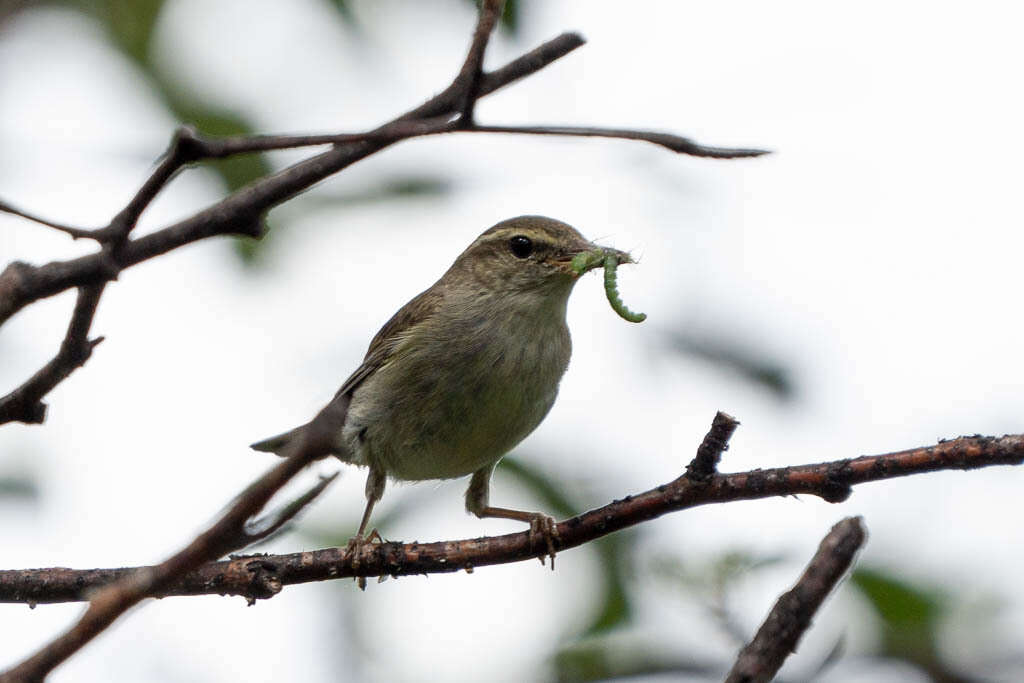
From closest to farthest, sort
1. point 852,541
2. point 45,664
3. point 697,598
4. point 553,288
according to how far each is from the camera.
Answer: point 45,664, point 852,541, point 697,598, point 553,288

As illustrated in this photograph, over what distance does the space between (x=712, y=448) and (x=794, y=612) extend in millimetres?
928

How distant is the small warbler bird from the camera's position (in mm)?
5203

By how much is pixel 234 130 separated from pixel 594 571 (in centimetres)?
225

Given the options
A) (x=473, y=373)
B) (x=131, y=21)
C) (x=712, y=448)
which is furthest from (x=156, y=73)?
(x=712, y=448)

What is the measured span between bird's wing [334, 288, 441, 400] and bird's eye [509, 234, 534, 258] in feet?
1.44

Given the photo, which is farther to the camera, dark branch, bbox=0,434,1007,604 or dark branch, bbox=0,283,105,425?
dark branch, bbox=0,434,1007,604

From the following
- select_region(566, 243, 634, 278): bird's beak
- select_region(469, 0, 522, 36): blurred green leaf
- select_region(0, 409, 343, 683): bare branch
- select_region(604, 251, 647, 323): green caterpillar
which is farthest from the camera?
select_region(566, 243, 634, 278): bird's beak

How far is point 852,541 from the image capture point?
1.41 metres

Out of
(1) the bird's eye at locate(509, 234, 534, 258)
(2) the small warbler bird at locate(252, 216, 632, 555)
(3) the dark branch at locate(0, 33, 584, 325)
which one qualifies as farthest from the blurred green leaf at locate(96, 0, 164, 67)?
(3) the dark branch at locate(0, 33, 584, 325)

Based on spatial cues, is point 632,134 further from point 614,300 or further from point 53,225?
point 614,300

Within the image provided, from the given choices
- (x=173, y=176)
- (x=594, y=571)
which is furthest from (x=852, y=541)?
(x=594, y=571)

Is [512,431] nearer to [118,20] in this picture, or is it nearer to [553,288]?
[553,288]

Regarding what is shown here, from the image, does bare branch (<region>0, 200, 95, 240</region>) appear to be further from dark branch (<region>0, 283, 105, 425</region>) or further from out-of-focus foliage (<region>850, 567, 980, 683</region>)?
out-of-focus foliage (<region>850, 567, 980, 683</region>)

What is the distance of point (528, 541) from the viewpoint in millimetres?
2951
